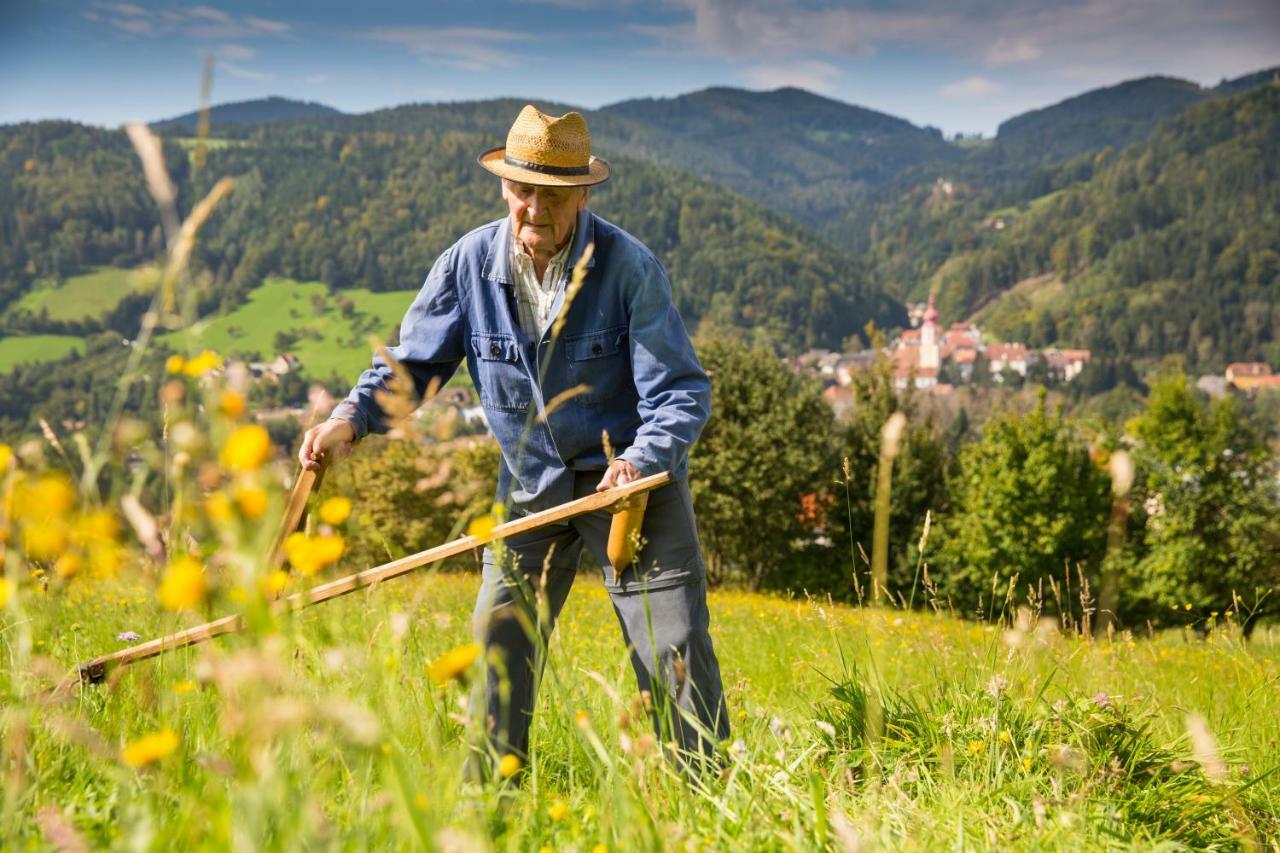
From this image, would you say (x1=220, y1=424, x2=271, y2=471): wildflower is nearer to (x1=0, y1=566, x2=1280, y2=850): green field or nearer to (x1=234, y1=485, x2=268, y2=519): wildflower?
(x1=234, y1=485, x2=268, y2=519): wildflower

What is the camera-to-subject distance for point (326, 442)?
319 cm

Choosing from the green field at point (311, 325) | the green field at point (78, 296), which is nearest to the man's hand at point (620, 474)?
the green field at point (311, 325)

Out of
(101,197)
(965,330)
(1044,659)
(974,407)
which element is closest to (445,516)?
(1044,659)

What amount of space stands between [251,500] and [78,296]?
165 metres

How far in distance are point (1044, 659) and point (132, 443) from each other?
17.1 feet

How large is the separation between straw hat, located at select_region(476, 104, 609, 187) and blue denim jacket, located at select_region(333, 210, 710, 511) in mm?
198

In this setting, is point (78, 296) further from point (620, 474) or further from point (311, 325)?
point (620, 474)

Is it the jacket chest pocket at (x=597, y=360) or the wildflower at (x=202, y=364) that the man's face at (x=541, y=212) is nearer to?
the jacket chest pocket at (x=597, y=360)

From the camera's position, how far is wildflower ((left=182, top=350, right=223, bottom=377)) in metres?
1.67

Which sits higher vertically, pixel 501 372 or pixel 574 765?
pixel 501 372

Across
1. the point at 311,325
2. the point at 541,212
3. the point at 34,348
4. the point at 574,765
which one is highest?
the point at 541,212

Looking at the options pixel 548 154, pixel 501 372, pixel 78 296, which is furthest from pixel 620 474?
pixel 78 296

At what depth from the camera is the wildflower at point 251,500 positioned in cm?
122

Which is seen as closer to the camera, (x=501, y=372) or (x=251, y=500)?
(x=251, y=500)
